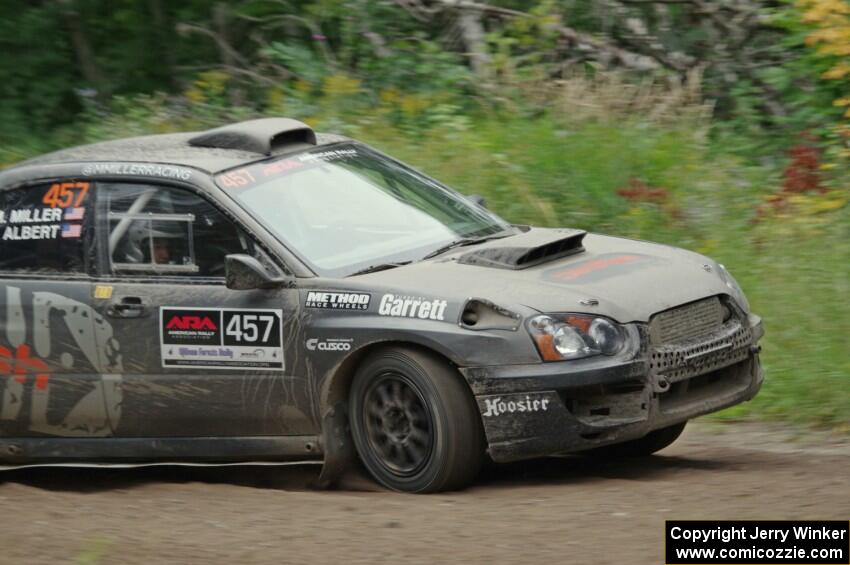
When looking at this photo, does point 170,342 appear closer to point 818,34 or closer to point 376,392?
point 376,392

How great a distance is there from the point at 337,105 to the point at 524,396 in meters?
7.00

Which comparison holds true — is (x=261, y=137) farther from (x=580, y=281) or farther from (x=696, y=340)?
(x=696, y=340)

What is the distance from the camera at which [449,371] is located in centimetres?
584

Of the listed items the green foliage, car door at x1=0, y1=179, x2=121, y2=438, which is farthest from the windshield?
the green foliage

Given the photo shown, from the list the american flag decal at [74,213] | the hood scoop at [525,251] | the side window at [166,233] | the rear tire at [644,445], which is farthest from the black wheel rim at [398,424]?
the american flag decal at [74,213]

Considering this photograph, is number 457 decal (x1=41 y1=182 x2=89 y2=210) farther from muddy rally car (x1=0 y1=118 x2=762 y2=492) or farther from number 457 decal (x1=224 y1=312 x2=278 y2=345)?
number 457 decal (x1=224 y1=312 x2=278 y2=345)

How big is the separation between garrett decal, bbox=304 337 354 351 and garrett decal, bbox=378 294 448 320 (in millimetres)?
205

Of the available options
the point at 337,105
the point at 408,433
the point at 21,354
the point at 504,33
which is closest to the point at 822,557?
the point at 408,433

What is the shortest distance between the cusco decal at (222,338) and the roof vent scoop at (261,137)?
1.03m

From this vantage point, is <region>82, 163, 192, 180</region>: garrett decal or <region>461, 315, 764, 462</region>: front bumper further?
<region>82, 163, 192, 180</region>: garrett decal

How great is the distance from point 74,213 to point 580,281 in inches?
99.4

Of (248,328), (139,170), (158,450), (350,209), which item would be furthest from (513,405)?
(139,170)

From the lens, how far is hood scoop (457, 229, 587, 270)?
6.21 metres

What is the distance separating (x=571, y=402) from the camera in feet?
19.0
